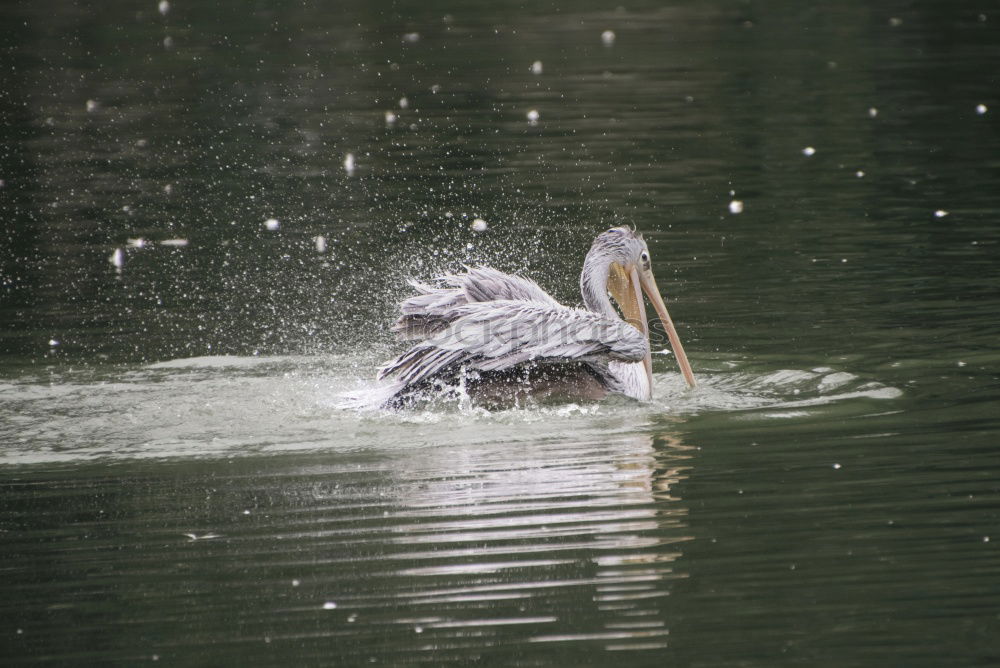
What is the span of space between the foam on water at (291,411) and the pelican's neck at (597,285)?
21.4 inches

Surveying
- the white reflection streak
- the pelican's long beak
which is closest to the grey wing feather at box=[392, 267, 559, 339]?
the pelican's long beak

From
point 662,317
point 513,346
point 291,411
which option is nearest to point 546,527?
point 513,346

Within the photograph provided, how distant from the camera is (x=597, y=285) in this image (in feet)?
26.7

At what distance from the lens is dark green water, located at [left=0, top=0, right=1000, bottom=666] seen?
4.80m

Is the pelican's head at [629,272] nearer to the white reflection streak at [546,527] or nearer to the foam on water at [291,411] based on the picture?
the foam on water at [291,411]

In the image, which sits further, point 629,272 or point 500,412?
point 629,272

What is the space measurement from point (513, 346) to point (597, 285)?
938mm

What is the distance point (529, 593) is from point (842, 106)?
13.2 m

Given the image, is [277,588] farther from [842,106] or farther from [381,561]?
[842,106]

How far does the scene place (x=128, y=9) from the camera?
28609mm

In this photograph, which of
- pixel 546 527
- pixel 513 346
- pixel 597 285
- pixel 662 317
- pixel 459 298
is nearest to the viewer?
pixel 546 527

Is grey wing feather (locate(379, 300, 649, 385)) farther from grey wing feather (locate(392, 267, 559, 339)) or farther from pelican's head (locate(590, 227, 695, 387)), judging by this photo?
pelican's head (locate(590, 227, 695, 387))

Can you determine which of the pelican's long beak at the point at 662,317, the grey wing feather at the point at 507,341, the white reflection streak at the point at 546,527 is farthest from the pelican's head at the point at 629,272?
the white reflection streak at the point at 546,527

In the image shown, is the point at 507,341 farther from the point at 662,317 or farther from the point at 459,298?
the point at 662,317
